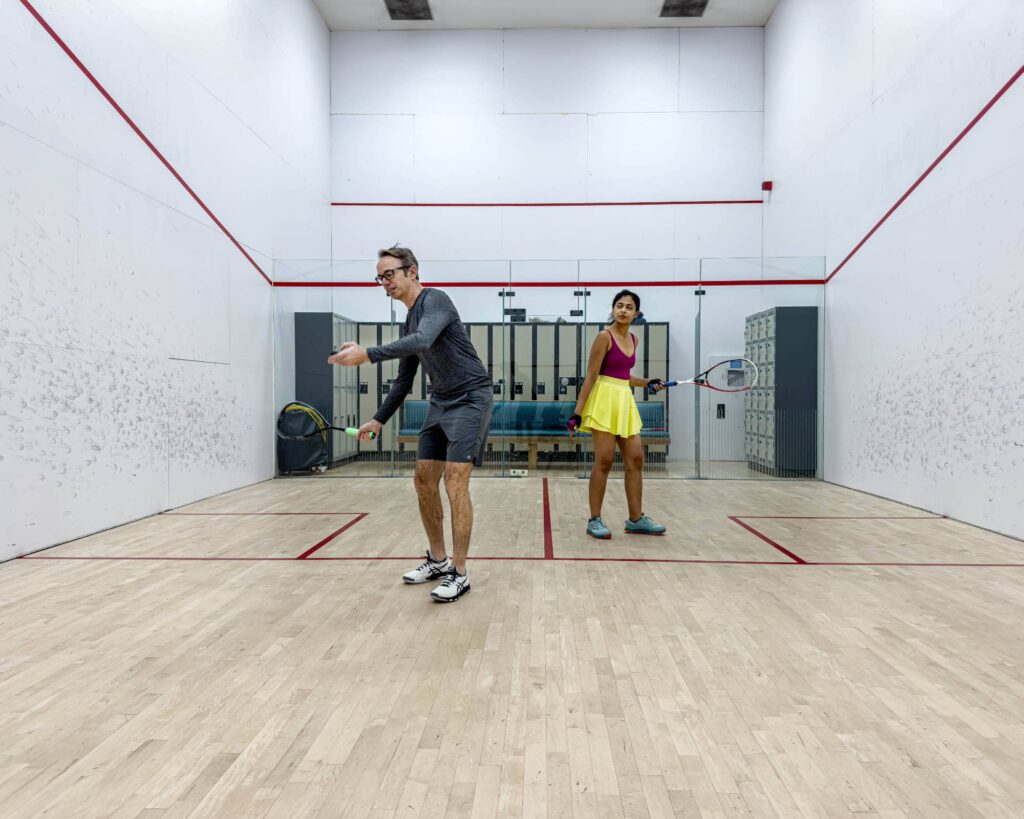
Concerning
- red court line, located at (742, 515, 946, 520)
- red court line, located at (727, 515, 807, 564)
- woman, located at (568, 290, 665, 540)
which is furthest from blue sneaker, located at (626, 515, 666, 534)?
red court line, located at (742, 515, 946, 520)

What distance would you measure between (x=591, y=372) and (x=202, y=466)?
2.47m

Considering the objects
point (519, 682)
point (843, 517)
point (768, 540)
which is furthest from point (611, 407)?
point (519, 682)

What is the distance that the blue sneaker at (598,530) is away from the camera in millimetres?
3066

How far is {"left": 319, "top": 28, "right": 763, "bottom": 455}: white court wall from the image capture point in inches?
272

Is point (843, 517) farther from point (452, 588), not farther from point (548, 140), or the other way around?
point (548, 140)

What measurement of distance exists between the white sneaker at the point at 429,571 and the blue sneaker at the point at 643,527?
3.53 ft

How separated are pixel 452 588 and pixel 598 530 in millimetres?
1114

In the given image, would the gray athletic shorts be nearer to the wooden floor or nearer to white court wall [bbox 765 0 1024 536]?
the wooden floor

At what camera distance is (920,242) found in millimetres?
3867

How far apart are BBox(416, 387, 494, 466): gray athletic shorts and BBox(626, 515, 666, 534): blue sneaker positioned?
1183 millimetres

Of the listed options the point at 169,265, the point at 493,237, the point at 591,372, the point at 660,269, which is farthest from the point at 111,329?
the point at 493,237

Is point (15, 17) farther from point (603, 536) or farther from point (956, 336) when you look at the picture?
point (956, 336)

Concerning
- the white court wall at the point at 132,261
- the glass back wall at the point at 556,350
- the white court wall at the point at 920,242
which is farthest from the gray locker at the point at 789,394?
the white court wall at the point at 132,261

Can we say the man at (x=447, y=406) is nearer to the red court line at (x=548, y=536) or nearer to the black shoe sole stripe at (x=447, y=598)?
the black shoe sole stripe at (x=447, y=598)
